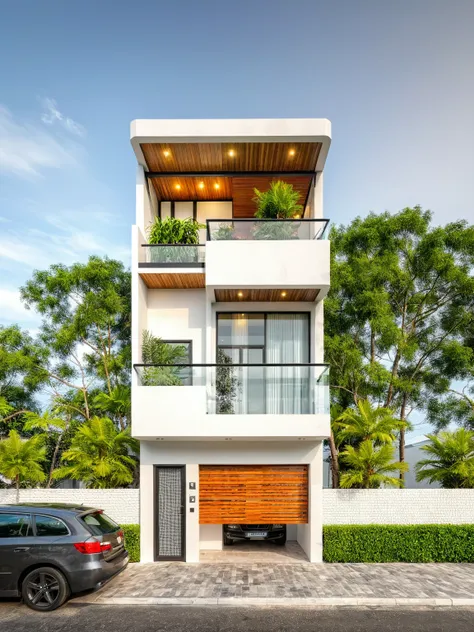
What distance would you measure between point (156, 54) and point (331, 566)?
1459 centimetres

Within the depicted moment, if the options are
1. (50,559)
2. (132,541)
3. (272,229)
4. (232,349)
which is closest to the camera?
(50,559)

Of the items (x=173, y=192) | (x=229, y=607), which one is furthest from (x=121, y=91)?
(x=229, y=607)

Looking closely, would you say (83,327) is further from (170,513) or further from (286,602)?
(286,602)

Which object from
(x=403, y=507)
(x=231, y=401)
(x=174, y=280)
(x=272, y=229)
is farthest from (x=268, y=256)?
(x=403, y=507)

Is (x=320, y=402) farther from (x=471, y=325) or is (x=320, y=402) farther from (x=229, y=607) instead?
(x=471, y=325)

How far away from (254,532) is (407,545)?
345 centimetres

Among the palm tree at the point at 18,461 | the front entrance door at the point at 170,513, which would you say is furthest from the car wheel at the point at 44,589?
the palm tree at the point at 18,461

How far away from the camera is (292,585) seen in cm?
849

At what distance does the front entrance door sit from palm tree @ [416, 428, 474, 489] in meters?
5.74

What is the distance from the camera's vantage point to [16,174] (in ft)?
52.6

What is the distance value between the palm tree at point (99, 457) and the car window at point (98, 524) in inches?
81.9

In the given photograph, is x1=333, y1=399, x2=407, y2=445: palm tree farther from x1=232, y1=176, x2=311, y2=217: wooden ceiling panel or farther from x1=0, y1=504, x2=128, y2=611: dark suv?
x1=0, y1=504, x2=128, y2=611: dark suv

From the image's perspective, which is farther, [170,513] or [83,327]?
[83,327]

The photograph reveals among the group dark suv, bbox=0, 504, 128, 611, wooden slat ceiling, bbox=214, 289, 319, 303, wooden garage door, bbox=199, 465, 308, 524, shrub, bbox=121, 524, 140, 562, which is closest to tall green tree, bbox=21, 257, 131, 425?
wooden slat ceiling, bbox=214, 289, 319, 303
